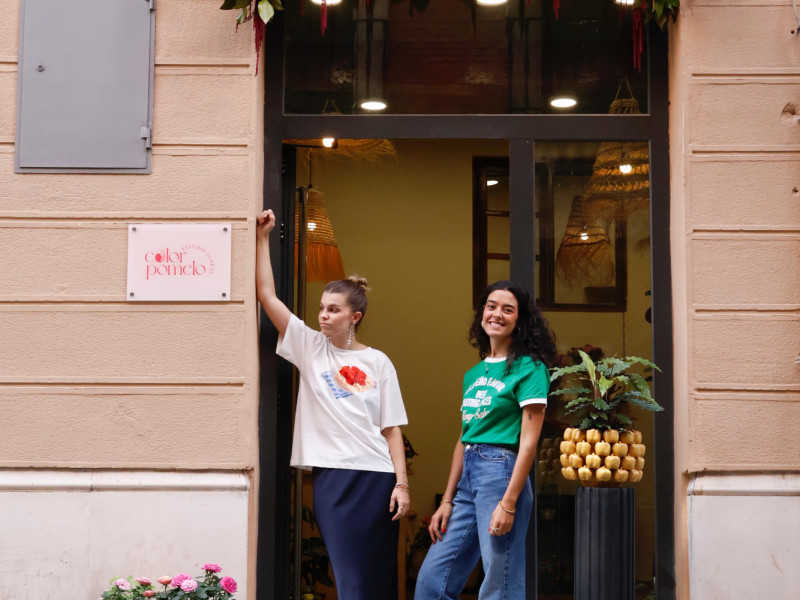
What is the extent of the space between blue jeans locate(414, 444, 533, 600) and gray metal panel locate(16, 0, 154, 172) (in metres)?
2.28

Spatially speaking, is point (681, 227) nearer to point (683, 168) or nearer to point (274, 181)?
point (683, 168)

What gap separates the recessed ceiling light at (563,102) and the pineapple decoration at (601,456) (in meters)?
1.83

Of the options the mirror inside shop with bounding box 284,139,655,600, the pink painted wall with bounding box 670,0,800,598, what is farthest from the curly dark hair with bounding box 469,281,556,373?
the pink painted wall with bounding box 670,0,800,598

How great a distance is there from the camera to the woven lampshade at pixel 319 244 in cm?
660

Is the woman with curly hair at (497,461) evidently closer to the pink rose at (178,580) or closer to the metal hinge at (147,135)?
the pink rose at (178,580)

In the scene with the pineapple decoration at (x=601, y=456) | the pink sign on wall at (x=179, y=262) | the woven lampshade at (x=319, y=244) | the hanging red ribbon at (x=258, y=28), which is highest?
the hanging red ribbon at (x=258, y=28)

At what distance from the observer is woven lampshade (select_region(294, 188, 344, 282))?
6.60 m

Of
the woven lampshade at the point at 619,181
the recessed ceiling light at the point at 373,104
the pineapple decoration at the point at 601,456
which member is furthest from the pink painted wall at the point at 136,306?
the woven lampshade at the point at 619,181

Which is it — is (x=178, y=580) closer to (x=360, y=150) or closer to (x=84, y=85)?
(x=84, y=85)

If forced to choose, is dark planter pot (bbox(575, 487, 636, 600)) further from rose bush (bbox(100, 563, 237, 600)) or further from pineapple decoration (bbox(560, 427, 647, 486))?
rose bush (bbox(100, 563, 237, 600))

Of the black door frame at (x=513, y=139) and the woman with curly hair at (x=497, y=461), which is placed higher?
the black door frame at (x=513, y=139)

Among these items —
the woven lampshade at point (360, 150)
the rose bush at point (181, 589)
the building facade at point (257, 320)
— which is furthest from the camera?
the woven lampshade at point (360, 150)

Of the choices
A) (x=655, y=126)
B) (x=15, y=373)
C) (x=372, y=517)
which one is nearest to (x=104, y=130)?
(x=15, y=373)

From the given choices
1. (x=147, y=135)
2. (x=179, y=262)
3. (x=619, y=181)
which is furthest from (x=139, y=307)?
(x=619, y=181)
